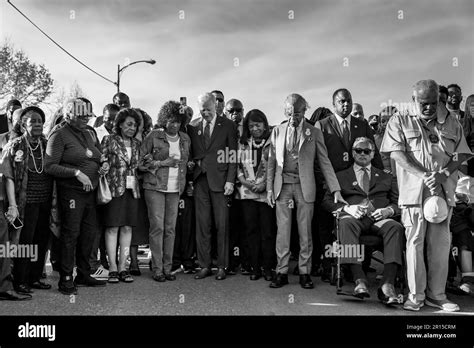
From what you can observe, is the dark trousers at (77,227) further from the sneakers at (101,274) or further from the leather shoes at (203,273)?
the leather shoes at (203,273)

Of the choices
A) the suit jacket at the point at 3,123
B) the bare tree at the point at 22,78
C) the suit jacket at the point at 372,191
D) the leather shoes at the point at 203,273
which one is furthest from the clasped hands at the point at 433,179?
the bare tree at the point at 22,78

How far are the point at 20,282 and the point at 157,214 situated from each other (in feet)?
5.68

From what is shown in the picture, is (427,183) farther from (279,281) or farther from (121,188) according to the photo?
(121,188)

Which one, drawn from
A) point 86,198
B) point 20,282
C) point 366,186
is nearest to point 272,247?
point 366,186

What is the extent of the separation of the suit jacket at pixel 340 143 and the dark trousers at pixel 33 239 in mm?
3519

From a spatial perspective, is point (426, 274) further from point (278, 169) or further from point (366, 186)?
point (278, 169)

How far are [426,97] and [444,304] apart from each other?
2.16 meters

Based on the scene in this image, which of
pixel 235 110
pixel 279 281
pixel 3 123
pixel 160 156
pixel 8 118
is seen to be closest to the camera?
pixel 279 281

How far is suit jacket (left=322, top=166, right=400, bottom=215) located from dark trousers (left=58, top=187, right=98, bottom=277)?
9.28 feet

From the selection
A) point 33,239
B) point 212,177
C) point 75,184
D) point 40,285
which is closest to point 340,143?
point 212,177

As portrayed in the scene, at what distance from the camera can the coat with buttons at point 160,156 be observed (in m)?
5.91

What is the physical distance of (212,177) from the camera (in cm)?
612

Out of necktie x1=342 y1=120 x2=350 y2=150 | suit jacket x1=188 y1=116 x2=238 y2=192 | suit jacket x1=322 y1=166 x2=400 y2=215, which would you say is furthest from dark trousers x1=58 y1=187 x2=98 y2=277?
necktie x1=342 y1=120 x2=350 y2=150
